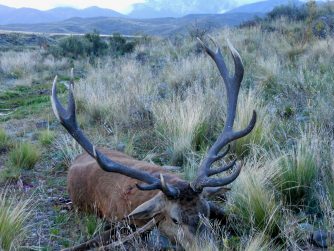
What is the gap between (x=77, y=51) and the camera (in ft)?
69.4

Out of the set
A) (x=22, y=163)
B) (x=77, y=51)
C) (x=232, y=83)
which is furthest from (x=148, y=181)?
(x=77, y=51)

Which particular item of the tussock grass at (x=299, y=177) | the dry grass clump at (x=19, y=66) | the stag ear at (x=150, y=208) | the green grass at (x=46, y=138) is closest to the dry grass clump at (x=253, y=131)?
the tussock grass at (x=299, y=177)

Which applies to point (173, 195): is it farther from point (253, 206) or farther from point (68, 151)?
point (68, 151)

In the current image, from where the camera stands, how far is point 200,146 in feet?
→ 18.0

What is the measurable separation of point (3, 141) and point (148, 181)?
12.7 ft

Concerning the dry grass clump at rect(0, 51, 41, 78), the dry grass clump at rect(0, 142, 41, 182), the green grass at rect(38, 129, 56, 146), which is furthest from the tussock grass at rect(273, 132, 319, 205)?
the dry grass clump at rect(0, 51, 41, 78)

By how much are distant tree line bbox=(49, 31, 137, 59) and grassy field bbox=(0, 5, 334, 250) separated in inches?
361

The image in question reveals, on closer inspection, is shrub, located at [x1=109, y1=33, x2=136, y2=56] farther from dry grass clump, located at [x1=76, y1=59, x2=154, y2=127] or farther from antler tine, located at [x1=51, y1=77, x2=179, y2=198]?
A: antler tine, located at [x1=51, y1=77, x2=179, y2=198]

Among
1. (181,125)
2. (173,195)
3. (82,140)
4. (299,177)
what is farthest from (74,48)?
(173,195)

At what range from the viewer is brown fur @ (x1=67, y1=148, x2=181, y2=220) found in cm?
350

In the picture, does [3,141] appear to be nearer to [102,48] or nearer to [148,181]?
[148,181]

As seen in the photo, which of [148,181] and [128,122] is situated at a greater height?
[148,181]

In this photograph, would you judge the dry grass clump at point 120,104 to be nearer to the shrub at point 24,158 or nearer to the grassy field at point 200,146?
the grassy field at point 200,146

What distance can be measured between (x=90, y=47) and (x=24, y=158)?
16247 millimetres
